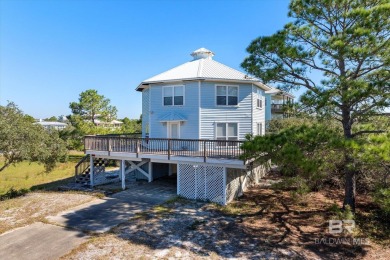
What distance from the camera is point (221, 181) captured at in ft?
38.6

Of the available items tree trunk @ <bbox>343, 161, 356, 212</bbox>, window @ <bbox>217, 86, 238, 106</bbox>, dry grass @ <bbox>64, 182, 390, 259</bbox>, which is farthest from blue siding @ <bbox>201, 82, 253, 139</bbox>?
tree trunk @ <bbox>343, 161, 356, 212</bbox>

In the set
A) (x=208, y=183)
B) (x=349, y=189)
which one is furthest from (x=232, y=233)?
(x=349, y=189)

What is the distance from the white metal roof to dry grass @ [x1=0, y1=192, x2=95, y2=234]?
8.38 meters

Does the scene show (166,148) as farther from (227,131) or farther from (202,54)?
(202,54)

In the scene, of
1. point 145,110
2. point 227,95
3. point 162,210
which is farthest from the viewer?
point 145,110

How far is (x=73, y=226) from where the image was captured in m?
9.17

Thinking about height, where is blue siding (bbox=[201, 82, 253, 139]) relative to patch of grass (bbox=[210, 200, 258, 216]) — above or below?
above

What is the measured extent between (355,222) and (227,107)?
8.75 m

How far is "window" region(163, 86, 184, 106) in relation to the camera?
15.2 m

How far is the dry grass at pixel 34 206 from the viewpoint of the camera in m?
10.0

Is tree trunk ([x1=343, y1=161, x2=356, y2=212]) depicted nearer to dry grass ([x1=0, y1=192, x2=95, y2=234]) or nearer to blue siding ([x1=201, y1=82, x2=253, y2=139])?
blue siding ([x1=201, y1=82, x2=253, y2=139])

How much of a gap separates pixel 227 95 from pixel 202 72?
7.21ft

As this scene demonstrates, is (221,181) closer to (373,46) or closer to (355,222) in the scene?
(355,222)

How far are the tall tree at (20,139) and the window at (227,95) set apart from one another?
449 inches
